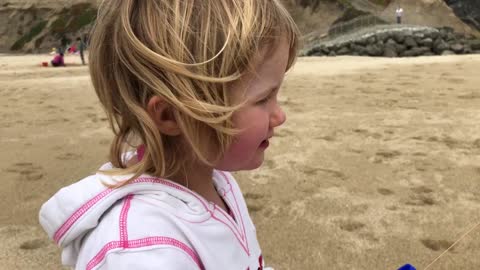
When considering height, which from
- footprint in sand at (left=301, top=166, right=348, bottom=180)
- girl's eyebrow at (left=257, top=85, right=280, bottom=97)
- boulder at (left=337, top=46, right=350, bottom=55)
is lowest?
boulder at (left=337, top=46, right=350, bottom=55)

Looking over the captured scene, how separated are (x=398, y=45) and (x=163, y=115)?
14377 millimetres

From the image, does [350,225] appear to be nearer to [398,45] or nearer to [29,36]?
[398,45]

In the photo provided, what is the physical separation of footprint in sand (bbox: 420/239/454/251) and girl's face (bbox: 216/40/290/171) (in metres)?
1.42

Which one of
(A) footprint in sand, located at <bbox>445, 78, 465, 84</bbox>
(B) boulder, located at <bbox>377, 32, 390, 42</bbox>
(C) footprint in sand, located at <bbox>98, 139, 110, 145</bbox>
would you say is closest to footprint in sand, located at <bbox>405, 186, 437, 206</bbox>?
(C) footprint in sand, located at <bbox>98, 139, 110, 145</bbox>

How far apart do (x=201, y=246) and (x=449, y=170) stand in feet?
8.02

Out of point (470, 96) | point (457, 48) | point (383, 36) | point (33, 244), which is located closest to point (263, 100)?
point (33, 244)

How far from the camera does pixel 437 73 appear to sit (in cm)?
670

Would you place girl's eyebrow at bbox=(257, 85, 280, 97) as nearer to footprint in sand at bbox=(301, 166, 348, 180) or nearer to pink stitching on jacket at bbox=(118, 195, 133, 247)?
pink stitching on jacket at bbox=(118, 195, 133, 247)

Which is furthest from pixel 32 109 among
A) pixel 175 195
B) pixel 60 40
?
pixel 60 40

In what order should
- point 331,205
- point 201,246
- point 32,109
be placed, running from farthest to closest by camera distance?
point 32,109, point 331,205, point 201,246

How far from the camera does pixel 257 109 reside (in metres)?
0.86

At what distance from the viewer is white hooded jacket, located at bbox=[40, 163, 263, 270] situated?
73cm

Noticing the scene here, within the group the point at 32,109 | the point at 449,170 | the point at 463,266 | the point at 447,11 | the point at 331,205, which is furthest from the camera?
the point at 447,11

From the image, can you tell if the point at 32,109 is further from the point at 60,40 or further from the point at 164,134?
the point at 60,40
